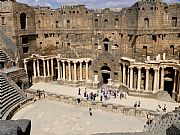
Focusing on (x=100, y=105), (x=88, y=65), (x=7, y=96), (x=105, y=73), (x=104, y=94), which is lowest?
(x=100, y=105)

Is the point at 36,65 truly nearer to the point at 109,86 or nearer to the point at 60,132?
the point at 109,86

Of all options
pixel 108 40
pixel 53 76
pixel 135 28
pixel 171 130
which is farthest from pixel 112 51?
pixel 171 130

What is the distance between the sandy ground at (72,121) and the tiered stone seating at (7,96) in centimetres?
124

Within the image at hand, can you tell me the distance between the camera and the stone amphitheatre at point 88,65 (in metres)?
23.5

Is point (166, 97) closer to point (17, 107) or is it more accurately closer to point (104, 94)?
point (104, 94)

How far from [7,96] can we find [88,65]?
13.7 metres

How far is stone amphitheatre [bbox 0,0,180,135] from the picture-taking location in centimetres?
2355

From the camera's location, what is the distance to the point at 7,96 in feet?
83.9

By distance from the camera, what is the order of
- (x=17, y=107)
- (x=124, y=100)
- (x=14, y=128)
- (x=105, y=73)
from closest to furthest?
(x=14, y=128), (x=17, y=107), (x=124, y=100), (x=105, y=73)

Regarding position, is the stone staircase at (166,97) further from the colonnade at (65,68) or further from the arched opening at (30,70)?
the arched opening at (30,70)

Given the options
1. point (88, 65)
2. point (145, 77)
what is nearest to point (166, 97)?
point (145, 77)

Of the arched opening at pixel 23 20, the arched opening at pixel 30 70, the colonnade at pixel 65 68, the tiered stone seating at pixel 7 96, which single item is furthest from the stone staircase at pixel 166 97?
the arched opening at pixel 23 20

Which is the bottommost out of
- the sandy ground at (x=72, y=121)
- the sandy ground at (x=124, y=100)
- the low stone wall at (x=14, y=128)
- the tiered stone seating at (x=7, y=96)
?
the sandy ground at (x=72, y=121)

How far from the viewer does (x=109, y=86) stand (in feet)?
Result: 111
